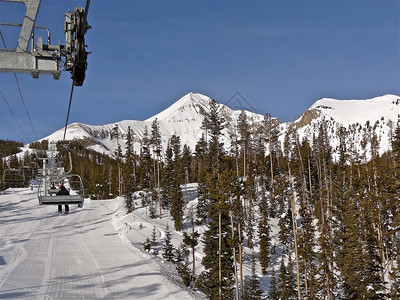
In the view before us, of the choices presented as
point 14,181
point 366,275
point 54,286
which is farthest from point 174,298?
point 366,275

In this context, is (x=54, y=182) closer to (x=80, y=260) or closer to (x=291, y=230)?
(x=80, y=260)

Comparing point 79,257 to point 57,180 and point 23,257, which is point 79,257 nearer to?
point 23,257

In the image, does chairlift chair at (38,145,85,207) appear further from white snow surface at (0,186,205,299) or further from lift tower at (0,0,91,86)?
lift tower at (0,0,91,86)

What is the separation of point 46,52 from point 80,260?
29763 millimetres

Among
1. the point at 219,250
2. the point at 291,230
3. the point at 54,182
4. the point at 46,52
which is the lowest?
the point at 291,230

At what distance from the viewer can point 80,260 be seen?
1282 inches

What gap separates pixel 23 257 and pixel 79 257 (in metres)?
4.73

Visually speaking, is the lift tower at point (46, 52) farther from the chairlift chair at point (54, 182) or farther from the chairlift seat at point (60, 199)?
the chairlift seat at point (60, 199)

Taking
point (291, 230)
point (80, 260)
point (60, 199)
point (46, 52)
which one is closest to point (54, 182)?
point (60, 199)

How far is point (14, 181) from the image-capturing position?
23859mm

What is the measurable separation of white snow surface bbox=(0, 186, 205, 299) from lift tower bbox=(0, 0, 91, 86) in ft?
68.1

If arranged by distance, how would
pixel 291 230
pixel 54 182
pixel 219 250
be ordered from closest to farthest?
pixel 54 182 → pixel 219 250 → pixel 291 230

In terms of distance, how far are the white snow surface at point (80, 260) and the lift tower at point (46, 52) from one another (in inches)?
817

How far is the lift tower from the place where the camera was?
18.9 feet
